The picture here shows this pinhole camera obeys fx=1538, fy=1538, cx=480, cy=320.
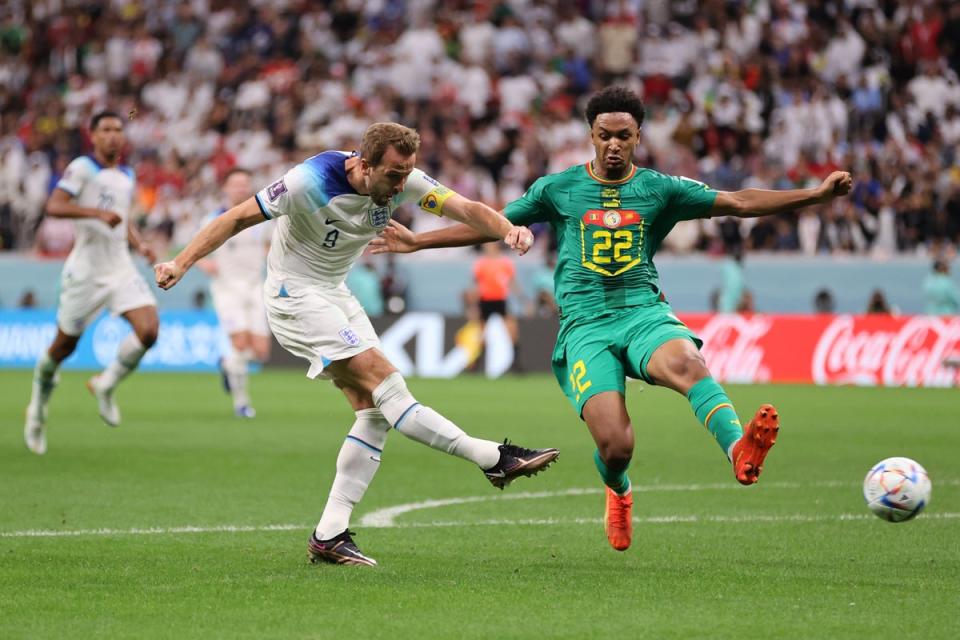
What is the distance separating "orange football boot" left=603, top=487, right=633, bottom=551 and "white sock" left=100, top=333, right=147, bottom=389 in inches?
265

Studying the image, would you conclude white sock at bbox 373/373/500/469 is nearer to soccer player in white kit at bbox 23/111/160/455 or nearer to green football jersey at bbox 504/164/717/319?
green football jersey at bbox 504/164/717/319

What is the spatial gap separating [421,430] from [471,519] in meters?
2.01

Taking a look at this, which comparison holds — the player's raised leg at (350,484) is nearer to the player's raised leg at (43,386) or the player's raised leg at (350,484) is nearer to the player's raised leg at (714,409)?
the player's raised leg at (714,409)

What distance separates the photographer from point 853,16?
90.3ft

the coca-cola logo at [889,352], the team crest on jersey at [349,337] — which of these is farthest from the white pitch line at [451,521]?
the coca-cola logo at [889,352]

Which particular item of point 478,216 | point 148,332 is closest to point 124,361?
point 148,332

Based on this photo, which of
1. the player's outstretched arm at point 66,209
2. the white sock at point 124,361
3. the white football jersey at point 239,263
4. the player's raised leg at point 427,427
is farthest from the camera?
the white football jersey at point 239,263

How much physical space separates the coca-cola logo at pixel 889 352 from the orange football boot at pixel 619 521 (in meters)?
16.1

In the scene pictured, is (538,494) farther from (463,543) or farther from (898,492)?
(898,492)

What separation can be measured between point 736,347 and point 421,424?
680 inches

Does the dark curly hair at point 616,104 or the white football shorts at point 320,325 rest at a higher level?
the dark curly hair at point 616,104

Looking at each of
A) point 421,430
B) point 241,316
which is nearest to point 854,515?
point 421,430

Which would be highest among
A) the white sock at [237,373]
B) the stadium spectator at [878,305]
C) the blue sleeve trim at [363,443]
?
the blue sleeve trim at [363,443]

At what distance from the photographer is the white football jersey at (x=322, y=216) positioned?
7289 millimetres
